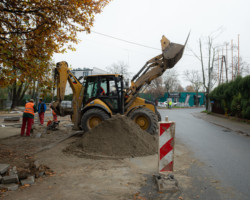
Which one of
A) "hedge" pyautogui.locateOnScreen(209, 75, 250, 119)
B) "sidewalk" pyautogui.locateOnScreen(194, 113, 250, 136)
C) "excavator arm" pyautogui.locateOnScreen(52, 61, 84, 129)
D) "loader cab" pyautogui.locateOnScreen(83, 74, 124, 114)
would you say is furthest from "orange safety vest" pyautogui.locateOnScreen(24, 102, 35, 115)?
"hedge" pyautogui.locateOnScreen(209, 75, 250, 119)

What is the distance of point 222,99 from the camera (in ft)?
74.8

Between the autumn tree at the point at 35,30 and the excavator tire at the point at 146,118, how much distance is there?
13.6 feet

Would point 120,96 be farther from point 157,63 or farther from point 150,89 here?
point 150,89

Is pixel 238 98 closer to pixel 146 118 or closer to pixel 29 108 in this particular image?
pixel 146 118

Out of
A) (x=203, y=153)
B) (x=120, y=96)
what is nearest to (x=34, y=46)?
(x=120, y=96)

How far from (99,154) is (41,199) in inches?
116

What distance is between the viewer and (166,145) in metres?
4.39

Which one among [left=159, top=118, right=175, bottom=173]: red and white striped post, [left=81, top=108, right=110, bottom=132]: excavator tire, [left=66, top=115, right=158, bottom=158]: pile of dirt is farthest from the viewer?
[left=81, top=108, right=110, bottom=132]: excavator tire

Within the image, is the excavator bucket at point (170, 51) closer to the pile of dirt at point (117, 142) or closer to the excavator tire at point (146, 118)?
the excavator tire at point (146, 118)

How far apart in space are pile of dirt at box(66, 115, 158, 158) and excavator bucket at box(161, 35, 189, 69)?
3.73m

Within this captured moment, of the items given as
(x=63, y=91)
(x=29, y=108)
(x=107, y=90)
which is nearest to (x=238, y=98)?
(x=107, y=90)

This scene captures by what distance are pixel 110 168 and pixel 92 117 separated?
14.5ft

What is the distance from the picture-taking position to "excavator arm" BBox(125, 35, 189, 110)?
31.7 ft

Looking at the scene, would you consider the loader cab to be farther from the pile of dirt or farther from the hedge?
the hedge
